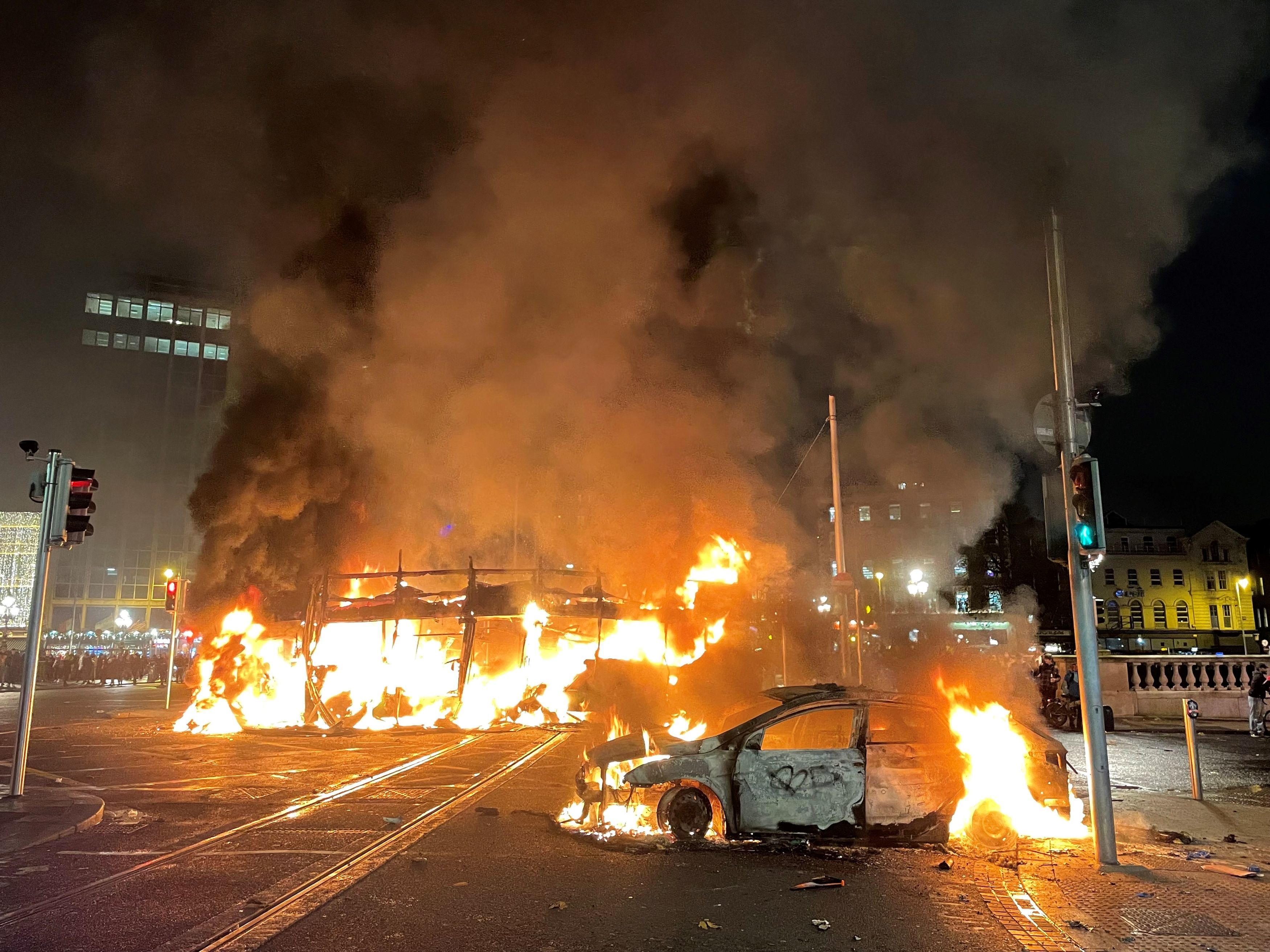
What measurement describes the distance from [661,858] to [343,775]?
19.3 ft

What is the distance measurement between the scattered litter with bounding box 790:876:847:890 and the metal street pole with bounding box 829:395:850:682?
10.9 meters

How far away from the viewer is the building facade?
7138 cm

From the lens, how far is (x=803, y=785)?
6.72 metres

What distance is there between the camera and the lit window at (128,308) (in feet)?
240

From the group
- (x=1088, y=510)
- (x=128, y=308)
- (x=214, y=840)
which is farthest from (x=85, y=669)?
(x=128, y=308)

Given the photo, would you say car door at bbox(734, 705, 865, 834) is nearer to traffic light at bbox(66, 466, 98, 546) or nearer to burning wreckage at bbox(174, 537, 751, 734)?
traffic light at bbox(66, 466, 98, 546)

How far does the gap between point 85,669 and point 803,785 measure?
3638cm

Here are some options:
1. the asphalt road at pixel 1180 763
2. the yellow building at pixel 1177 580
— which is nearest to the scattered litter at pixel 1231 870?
the asphalt road at pixel 1180 763

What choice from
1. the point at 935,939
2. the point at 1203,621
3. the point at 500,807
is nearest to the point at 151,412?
the point at 500,807

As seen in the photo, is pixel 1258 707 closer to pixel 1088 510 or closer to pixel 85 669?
pixel 1088 510

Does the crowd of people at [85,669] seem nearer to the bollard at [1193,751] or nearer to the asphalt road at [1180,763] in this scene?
the asphalt road at [1180,763]


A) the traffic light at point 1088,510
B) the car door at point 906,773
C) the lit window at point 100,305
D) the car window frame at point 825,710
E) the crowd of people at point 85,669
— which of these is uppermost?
the lit window at point 100,305

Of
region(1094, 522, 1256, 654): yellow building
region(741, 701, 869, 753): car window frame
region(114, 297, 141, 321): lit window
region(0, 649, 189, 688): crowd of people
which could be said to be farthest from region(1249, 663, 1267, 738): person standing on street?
region(114, 297, 141, 321): lit window

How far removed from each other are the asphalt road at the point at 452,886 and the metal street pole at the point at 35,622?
948 mm
